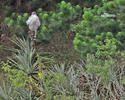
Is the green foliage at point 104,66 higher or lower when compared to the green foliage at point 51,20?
lower

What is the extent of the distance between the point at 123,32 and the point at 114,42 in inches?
13.8

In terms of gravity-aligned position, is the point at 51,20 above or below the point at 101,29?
above

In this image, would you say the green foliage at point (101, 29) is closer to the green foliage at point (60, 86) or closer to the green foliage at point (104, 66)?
the green foliage at point (104, 66)

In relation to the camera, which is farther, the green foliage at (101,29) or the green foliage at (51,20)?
the green foliage at (51,20)

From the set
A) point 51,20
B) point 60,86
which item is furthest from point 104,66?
point 51,20

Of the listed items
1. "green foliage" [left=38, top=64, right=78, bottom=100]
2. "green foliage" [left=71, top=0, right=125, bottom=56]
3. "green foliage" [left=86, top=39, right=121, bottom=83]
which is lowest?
"green foliage" [left=38, top=64, right=78, bottom=100]

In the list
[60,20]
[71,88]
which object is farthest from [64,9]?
[71,88]

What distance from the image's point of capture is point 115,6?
379 centimetres

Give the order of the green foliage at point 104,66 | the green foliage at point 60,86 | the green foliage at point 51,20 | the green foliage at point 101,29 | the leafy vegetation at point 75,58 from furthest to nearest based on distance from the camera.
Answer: the green foliage at point 51,20 → the green foliage at point 101,29 → the green foliage at point 60,86 → the leafy vegetation at point 75,58 → the green foliage at point 104,66

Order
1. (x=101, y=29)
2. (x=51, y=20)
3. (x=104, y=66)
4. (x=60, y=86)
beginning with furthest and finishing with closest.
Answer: (x=51, y=20) → (x=101, y=29) → (x=60, y=86) → (x=104, y=66)

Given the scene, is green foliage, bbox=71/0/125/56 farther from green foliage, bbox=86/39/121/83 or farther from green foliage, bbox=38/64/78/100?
green foliage, bbox=38/64/78/100

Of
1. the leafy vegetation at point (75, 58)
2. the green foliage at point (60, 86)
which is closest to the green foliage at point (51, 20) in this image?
the leafy vegetation at point (75, 58)

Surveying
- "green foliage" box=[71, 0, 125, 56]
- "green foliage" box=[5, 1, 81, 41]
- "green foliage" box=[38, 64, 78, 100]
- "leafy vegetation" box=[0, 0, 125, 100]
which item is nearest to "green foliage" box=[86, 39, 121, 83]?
"leafy vegetation" box=[0, 0, 125, 100]

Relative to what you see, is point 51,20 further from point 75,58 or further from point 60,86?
point 60,86
